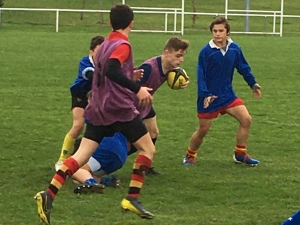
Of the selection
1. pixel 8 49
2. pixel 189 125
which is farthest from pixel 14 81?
pixel 8 49

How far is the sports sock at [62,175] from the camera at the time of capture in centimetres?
571

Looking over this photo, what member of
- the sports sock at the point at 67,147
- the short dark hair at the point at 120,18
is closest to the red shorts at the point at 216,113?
the sports sock at the point at 67,147

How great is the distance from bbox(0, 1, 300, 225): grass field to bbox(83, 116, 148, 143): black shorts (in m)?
0.58

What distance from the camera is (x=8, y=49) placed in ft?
68.6

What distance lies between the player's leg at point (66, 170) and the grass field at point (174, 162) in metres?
0.26

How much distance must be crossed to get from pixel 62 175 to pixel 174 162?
97.6 inches

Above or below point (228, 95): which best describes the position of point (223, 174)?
below

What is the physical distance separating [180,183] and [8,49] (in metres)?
14.6

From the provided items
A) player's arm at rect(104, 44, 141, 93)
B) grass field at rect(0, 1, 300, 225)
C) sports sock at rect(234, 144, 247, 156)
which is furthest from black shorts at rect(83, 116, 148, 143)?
sports sock at rect(234, 144, 247, 156)

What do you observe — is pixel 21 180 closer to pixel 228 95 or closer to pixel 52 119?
pixel 228 95

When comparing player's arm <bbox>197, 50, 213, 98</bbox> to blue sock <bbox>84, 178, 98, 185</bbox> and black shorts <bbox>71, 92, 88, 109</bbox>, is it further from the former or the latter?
blue sock <bbox>84, 178, 98, 185</bbox>

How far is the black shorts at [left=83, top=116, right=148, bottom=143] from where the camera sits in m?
5.89

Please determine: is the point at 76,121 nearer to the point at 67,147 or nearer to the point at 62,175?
the point at 67,147

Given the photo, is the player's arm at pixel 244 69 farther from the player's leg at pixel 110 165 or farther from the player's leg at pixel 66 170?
the player's leg at pixel 66 170
